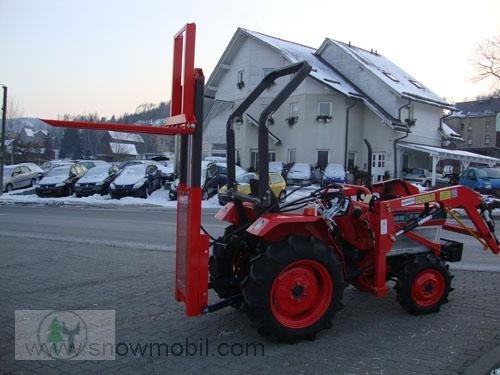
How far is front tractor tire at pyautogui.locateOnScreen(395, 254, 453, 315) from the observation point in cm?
545

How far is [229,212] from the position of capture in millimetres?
5461

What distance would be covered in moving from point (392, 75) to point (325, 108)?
21.0 ft

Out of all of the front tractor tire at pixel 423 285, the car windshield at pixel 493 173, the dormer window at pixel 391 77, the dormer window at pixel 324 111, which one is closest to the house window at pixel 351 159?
the dormer window at pixel 324 111

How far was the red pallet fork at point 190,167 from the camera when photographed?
435 centimetres

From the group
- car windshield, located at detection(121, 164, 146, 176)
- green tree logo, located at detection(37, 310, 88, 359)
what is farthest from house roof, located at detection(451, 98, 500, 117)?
green tree logo, located at detection(37, 310, 88, 359)

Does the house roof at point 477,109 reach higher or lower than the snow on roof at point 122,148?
higher

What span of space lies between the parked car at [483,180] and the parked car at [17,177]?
82.7ft

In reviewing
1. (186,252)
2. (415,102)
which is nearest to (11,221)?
(186,252)

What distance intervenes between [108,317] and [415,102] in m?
32.5

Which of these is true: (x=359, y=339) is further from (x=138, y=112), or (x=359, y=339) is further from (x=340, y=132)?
(x=138, y=112)

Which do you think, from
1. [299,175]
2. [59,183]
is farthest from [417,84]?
[59,183]

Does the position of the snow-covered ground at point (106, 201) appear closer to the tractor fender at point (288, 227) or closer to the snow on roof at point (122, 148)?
the tractor fender at point (288, 227)

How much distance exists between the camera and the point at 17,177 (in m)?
31.1

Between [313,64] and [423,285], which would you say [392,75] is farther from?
[423,285]
